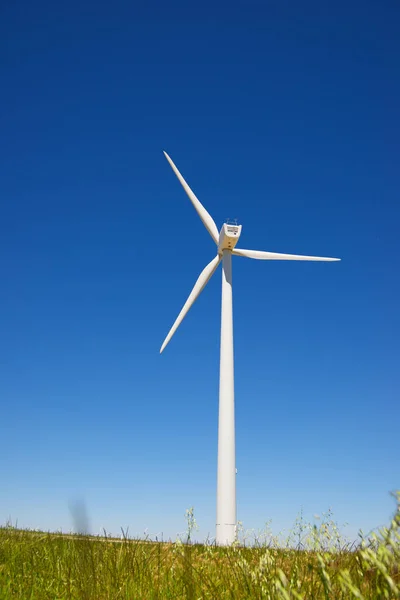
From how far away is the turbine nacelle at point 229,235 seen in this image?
38.3 metres

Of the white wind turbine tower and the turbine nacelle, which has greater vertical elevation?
the turbine nacelle

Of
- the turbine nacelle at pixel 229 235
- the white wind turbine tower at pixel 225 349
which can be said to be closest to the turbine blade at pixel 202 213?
the white wind turbine tower at pixel 225 349

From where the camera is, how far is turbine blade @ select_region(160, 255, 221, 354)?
37312 millimetres

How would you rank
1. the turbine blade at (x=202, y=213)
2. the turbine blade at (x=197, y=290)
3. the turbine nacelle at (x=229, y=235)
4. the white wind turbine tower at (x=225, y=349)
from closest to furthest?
the white wind turbine tower at (x=225, y=349) → the turbine blade at (x=197, y=290) → the turbine nacelle at (x=229, y=235) → the turbine blade at (x=202, y=213)

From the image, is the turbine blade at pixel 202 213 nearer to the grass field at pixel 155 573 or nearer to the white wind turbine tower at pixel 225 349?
the white wind turbine tower at pixel 225 349

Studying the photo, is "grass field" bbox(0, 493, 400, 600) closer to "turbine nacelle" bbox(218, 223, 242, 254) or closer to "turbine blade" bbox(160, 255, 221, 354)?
"turbine blade" bbox(160, 255, 221, 354)

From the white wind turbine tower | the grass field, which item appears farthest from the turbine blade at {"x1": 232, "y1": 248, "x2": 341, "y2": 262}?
the grass field

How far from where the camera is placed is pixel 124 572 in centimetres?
954

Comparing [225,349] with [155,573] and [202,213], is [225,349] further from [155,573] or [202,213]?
[155,573]

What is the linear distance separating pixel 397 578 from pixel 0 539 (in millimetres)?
11444

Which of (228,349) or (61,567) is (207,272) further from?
(61,567)

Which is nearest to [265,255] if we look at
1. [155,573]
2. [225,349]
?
[225,349]

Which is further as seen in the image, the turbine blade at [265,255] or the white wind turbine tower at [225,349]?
the turbine blade at [265,255]

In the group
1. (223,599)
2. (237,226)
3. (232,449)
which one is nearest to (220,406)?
(232,449)
